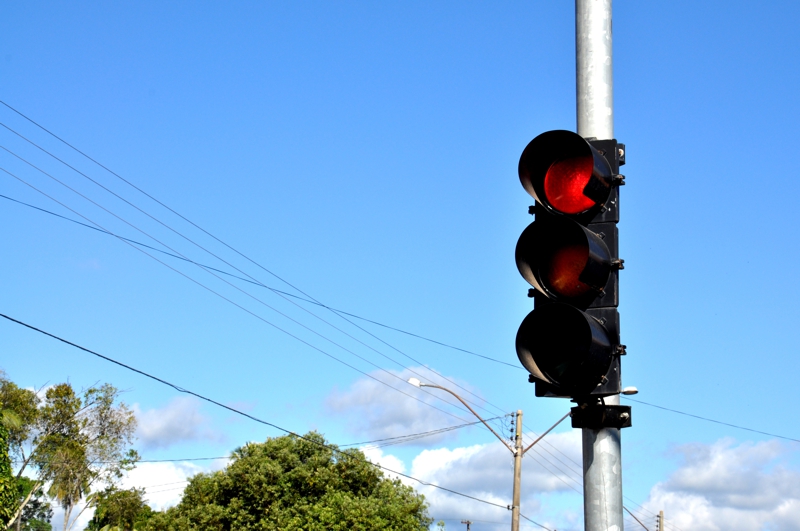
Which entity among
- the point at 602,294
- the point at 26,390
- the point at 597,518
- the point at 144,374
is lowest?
the point at 597,518

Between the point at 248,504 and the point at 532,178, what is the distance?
30.7m

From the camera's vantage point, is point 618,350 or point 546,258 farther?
point 546,258

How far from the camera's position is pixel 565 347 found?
3748mm

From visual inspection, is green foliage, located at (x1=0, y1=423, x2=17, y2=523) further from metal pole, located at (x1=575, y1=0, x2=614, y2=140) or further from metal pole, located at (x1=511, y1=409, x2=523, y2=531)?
metal pole, located at (x1=575, y1=0, x2=614, y2=140)

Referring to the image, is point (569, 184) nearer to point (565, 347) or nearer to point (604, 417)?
point (565, 347)

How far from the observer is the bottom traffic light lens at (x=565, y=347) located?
11.8 feet

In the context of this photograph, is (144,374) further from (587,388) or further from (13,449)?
(13,449)

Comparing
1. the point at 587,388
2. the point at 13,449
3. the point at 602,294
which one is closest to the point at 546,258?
the point at 602,294

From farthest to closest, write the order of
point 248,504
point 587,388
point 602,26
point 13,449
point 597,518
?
1. point 13,449
2. point 248,504
3. point 602,26
4. point 587,388
5. point 597,518

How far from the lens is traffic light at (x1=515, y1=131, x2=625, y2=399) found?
12.0 ft

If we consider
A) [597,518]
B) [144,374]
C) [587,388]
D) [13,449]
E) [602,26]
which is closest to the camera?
[597,518]

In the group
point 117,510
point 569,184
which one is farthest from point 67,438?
point 569,184

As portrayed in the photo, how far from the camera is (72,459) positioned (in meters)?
44.8

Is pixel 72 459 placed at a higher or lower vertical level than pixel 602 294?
higher
